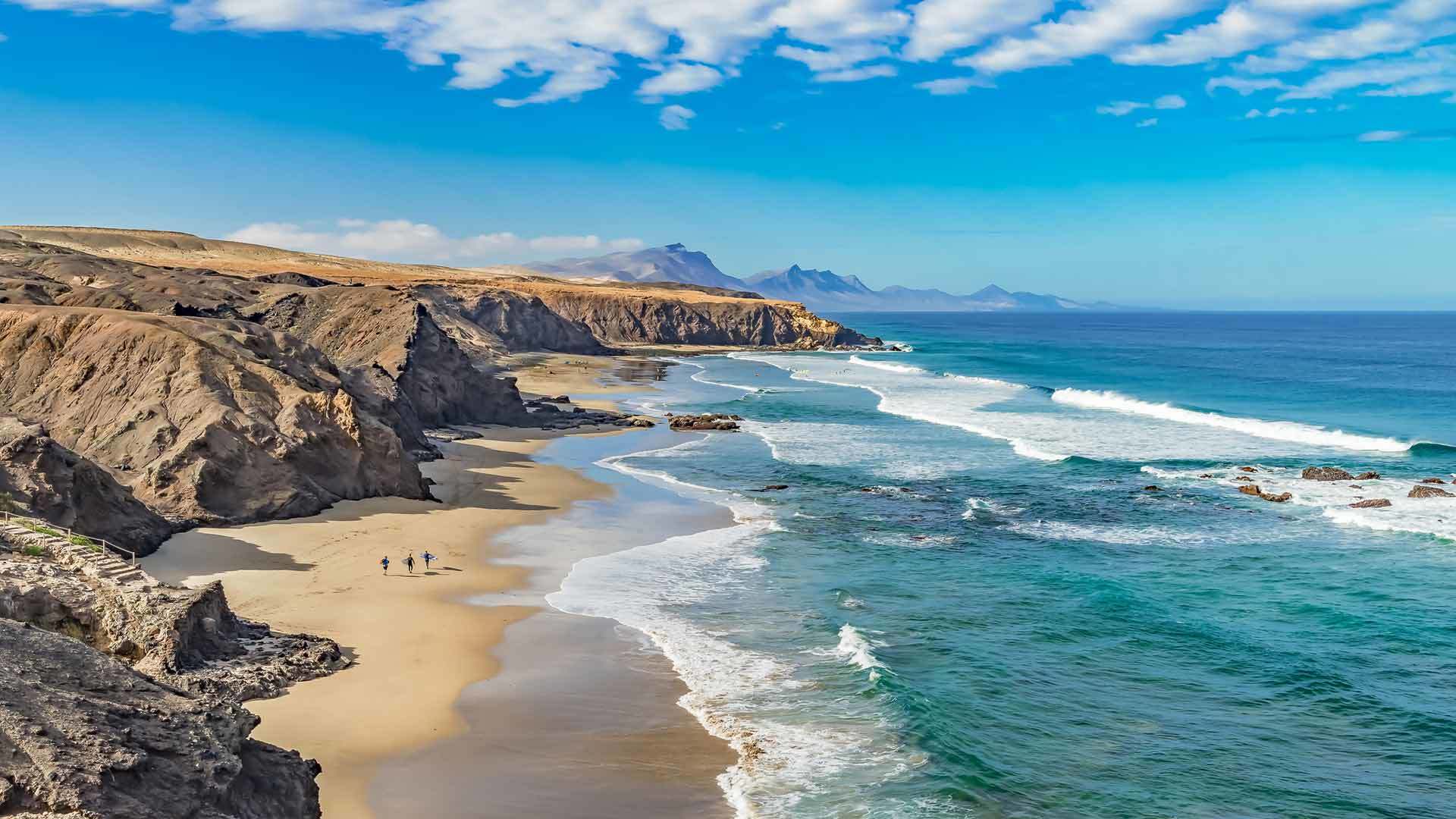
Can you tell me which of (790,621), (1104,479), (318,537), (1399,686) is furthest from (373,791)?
(1104,479)

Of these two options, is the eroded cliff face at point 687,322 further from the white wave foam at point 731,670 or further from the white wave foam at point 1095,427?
the white wave foam at point 731,670

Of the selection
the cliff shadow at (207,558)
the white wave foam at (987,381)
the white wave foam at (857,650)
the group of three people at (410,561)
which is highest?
the white wave foam at (987,381)

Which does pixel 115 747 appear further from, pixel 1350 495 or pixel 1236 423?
pixel 1236 423

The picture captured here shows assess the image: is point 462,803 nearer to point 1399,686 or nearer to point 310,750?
point 310,750

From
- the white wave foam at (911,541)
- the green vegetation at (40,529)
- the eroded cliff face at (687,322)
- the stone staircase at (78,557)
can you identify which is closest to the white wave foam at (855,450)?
the white wave foam at (911,541)

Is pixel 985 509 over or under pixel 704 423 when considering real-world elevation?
under

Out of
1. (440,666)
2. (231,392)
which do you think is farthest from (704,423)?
(440,666)
